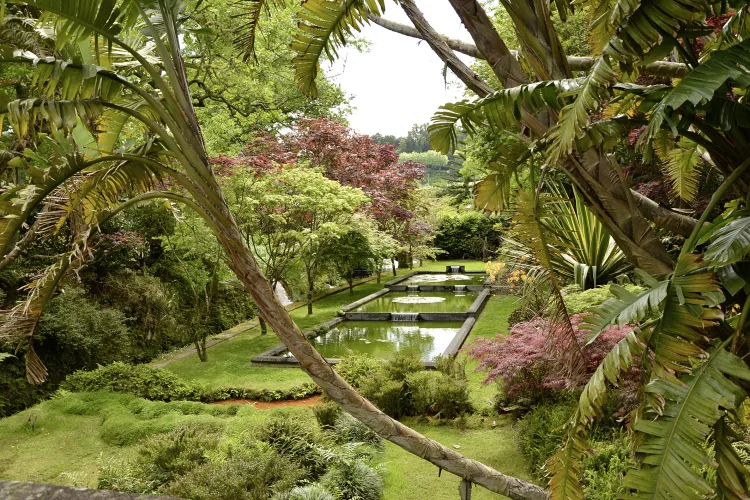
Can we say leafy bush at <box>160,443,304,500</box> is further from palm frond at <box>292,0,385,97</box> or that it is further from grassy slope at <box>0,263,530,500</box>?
palm frond at <box>292,0,385,97</box>

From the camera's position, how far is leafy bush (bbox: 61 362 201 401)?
7898 millimetres

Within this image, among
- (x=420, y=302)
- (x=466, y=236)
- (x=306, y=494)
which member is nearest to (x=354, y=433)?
(x=306, y=494)

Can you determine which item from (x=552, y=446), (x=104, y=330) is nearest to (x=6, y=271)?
(x=104, y=330)

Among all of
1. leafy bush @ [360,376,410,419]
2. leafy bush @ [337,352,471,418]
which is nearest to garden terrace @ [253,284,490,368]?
leafy bush @ [337,352,471,418]

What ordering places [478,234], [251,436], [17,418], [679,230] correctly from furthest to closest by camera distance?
[478,234], [17,418], [251,436], [679,230]

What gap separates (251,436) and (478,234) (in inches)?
870

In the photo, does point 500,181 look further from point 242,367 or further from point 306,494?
point 242,367

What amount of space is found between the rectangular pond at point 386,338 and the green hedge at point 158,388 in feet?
7.04

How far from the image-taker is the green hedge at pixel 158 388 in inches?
311

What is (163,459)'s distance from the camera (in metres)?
5.18

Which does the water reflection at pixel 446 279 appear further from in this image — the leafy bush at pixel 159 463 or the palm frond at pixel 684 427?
the palm frond at pixel 684 427

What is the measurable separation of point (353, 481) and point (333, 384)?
2.31 meters

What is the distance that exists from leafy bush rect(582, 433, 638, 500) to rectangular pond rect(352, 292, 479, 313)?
9543 mm

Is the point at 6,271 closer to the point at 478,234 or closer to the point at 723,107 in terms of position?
the point at 723,107
